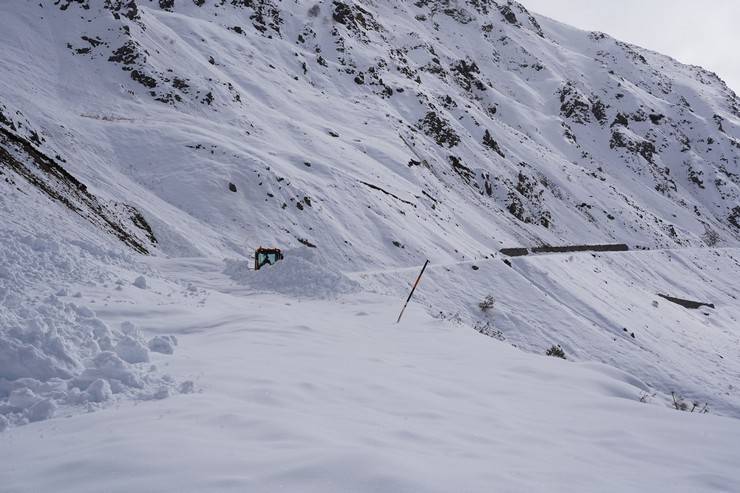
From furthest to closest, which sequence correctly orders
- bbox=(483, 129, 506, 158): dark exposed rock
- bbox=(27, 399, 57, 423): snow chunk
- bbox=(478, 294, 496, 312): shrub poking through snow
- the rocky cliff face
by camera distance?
bbox=(483, 129, 506, 158): dark exposed rock
the rocky cliff face
bbox=(478, 294, 496, 312): shrub poking through snow
bbox=(27, 399, 57, 423): snow chunk

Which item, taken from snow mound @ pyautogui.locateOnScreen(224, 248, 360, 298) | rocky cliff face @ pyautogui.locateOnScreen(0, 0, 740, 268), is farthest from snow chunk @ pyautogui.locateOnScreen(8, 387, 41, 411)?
rocky cliff face @ pyautogui.locateOnScreen(0, 0, 740, 268)

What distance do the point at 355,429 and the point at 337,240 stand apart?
21626 millimetres

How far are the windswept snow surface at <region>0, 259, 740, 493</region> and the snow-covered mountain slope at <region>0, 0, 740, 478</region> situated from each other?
43 millimetres

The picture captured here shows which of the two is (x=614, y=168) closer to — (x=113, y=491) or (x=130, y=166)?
(x=130, y=166)

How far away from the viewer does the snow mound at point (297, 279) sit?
1466 centimetres

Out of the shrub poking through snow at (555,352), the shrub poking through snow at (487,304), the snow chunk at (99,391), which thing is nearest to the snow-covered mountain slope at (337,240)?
the snow chunk at (99,391)

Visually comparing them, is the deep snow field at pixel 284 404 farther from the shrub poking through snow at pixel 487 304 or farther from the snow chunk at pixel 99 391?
the shrub poking through snow at pixel 487 304

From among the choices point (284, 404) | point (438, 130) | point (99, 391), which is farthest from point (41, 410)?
point (438, 130)

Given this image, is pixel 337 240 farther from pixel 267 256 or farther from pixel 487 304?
pixel 267 256

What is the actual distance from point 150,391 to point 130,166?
76.4 feet

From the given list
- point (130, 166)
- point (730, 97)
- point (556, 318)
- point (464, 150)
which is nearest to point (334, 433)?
point (556, 318)

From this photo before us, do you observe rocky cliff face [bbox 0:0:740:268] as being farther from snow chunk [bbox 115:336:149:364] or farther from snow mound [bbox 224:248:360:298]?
snow chunk [bbox 115:336:149:364]

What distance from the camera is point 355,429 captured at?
189 inches

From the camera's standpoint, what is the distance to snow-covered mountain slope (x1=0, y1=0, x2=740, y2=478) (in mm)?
5098
